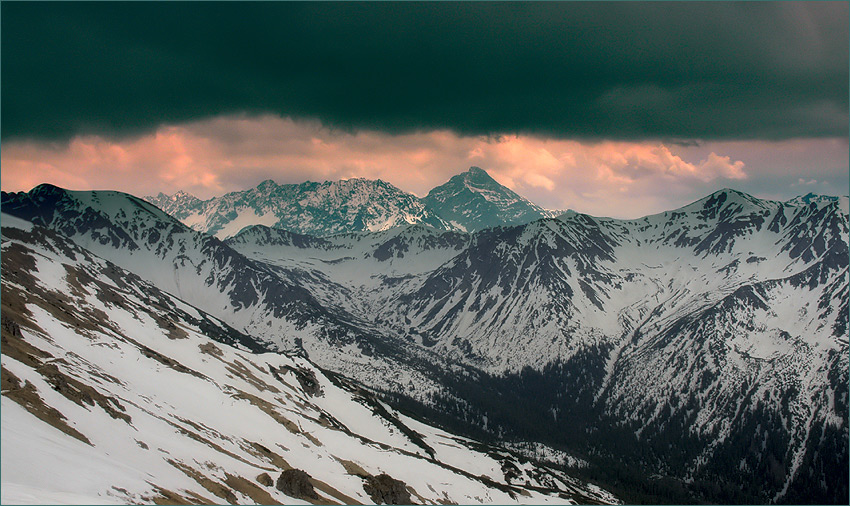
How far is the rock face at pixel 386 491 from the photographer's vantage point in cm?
12507

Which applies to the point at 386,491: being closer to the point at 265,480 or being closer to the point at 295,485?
the point at 295,485

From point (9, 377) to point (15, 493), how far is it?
44022 mm

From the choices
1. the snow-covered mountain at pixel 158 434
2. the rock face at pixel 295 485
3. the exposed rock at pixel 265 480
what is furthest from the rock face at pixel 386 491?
the exposed rock at pixel 265 480

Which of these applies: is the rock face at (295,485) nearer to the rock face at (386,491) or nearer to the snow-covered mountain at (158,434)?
the snow-covered mountain at (158,434)

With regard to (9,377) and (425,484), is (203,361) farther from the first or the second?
(9,377)

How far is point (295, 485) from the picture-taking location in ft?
328

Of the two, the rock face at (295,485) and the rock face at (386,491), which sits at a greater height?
the rock face at (295,485)

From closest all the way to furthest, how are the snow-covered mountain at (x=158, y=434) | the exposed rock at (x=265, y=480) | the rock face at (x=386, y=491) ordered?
the snow-covered mountain at (x=158, y=434) < the exposed rock at (x=265, y=480) < the rock face at (x=386, y=491)

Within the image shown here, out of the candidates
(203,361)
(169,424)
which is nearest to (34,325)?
(169,424)

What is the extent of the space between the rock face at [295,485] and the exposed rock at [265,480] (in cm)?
170

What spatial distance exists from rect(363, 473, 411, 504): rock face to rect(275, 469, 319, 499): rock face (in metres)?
26.2

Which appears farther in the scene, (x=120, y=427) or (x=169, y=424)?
Answer: (x=169, y=424)

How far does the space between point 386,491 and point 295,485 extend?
32474 mm

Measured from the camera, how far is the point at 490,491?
174 metres
